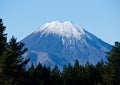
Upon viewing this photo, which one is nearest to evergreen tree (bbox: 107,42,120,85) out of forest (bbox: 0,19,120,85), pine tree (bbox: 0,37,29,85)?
forest (bbox: 0,19,120,85)

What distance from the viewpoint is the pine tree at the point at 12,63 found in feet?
150

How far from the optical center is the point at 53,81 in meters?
70.4

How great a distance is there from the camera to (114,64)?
6856 centimetres

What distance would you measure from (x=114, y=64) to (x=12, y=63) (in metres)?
27.2

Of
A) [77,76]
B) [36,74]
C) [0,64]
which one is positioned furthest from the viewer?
[77,76]

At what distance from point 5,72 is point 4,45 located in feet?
18.8

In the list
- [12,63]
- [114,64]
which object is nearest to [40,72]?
[114,64]

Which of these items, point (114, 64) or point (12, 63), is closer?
point (12, 63)

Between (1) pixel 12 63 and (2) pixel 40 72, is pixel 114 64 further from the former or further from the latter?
(1) pixel 12 63

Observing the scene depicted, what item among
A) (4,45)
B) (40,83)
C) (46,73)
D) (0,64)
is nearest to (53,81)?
(46,73)

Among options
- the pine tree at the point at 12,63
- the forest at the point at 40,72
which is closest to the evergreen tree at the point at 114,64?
the forest at the point at 40,72

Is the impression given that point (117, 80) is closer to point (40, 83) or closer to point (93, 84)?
point (93, 84)

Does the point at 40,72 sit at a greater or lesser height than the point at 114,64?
lesser

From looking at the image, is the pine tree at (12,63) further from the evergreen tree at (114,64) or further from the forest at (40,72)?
the evergreen tree at (114,64)
